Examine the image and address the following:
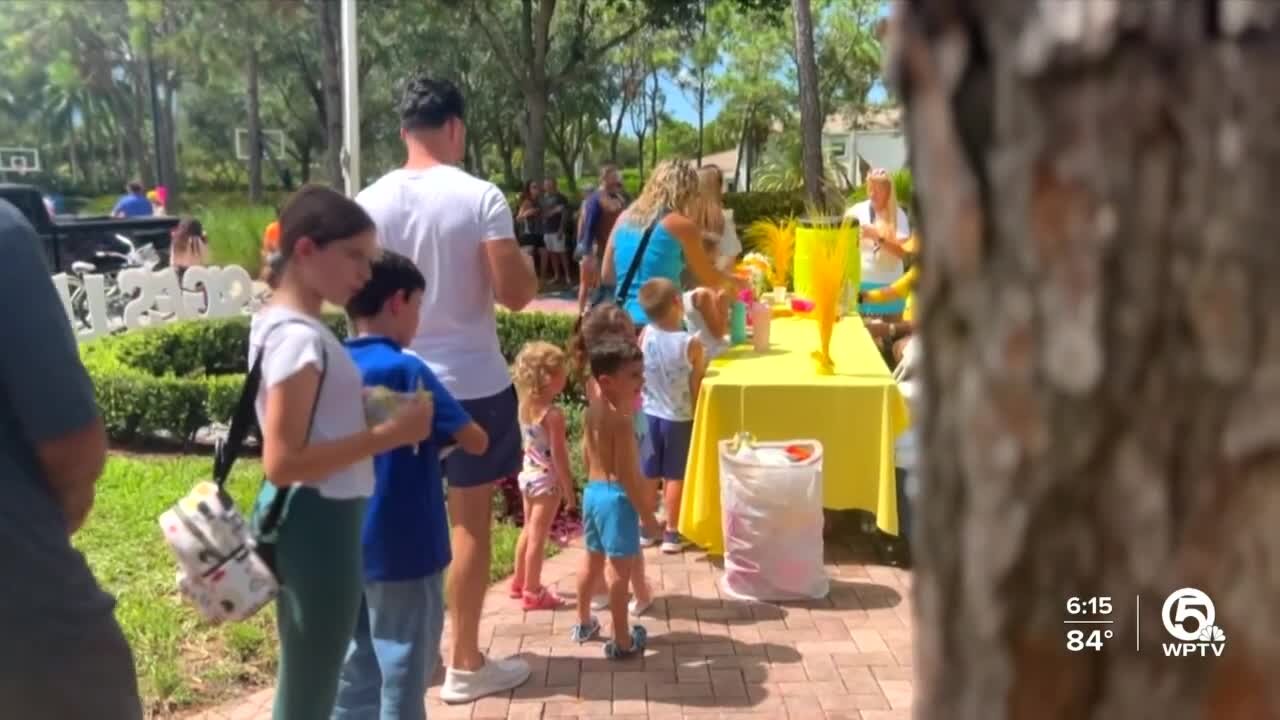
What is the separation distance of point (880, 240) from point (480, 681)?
462 centimetres

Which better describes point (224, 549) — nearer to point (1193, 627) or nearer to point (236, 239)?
point (1193, 627)

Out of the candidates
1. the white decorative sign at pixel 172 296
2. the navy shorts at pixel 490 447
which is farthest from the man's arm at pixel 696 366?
the white decorative sign at pixel 172 296

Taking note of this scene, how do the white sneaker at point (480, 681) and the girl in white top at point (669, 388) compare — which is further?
the girl in white top at point (669, 388)

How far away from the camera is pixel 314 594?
258 centimetres

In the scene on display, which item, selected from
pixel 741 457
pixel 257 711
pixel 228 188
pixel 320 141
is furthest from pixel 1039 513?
pixel 228 188

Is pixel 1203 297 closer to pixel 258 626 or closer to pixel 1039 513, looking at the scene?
pixel 1039 513

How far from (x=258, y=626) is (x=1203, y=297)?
4452mm

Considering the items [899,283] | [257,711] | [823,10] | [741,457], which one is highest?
[823,10]

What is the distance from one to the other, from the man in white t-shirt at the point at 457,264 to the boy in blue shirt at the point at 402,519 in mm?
603

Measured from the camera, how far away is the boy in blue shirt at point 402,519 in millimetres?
2932

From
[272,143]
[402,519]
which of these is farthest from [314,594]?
[272,143]

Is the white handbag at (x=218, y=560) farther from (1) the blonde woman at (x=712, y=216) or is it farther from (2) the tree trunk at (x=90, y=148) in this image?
(2) the tree trunk at (x=90, y=148)

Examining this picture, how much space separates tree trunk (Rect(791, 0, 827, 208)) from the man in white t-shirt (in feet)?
43.3

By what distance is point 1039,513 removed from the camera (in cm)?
75
